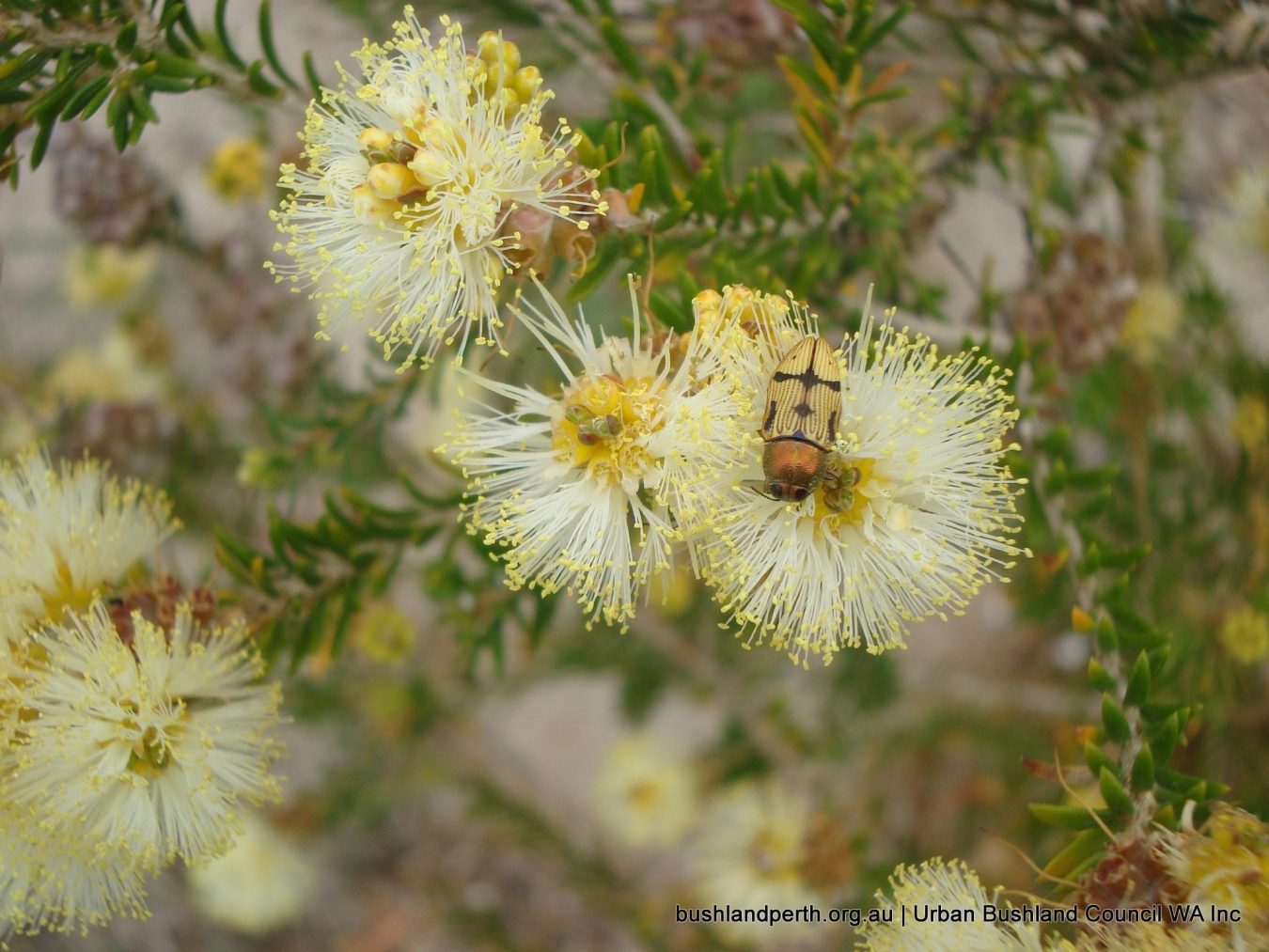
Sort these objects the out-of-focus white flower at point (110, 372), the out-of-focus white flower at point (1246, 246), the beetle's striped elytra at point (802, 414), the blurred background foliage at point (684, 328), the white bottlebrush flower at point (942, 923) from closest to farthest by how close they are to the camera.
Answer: the beetle's striped elytra at point (802, 414) < the white bottlebrush flower at point (942, 923) < the blurred background foliage at point (684, 328) < the out-of-focus white flower at point (1246, 246) < the out-of-focus white flower at point (110, 372)

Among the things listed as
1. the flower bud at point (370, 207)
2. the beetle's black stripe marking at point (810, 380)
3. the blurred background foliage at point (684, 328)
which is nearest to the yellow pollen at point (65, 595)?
the blurred background foliage at point (684, 328)

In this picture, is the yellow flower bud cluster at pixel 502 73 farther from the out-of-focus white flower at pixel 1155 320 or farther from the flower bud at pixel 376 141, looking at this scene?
the out-of-focus white flower at pixel 1155 320

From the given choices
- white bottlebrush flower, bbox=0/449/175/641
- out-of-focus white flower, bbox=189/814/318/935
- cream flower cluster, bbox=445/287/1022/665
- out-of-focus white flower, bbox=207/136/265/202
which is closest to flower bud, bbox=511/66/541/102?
cream flower cluster, bbox=445/287/1022/665

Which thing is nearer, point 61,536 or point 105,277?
point 61,536

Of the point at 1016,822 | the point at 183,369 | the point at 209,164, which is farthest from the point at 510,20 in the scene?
the point at 1016,822

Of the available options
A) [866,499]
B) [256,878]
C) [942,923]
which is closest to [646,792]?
[256,878]

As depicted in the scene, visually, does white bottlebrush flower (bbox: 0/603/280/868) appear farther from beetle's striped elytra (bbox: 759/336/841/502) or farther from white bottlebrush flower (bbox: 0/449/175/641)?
beetle's striped elytra (bbox: 759/336/841/502)

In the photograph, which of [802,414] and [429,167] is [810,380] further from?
[429,167]
